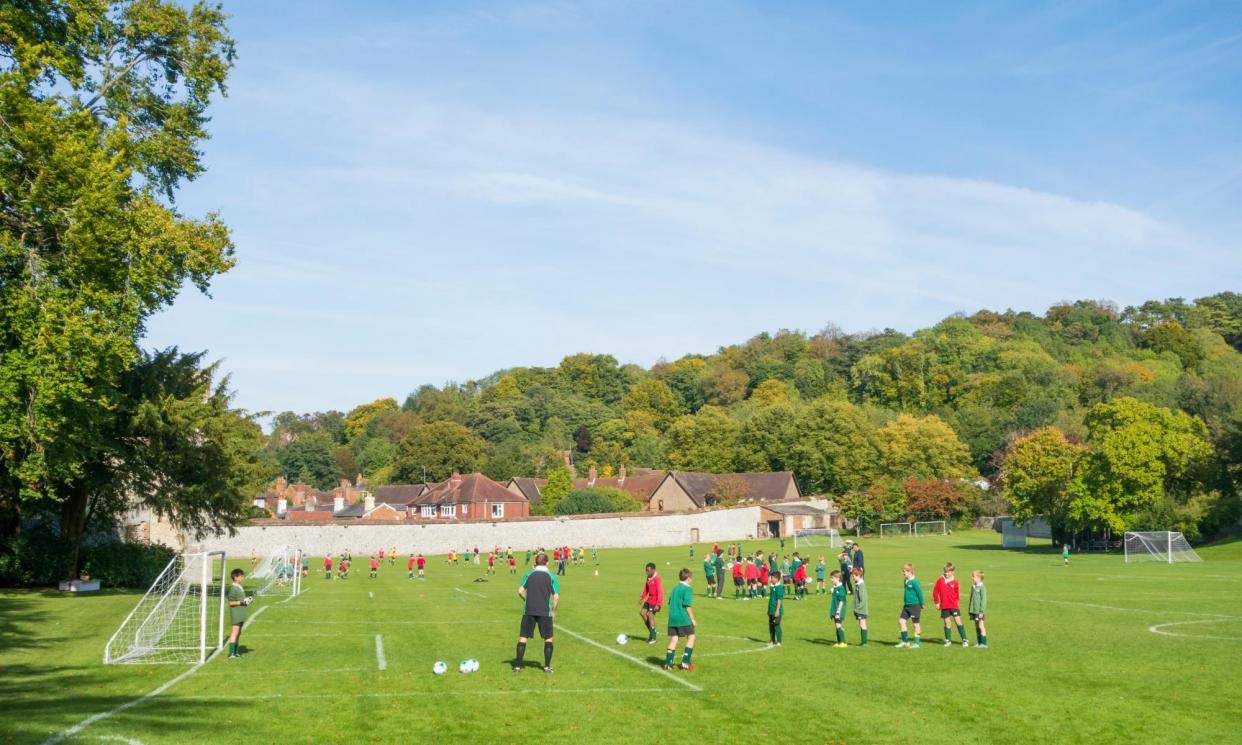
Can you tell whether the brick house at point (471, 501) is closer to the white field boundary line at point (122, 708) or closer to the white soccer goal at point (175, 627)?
the white soccer goal at point (175, 627)

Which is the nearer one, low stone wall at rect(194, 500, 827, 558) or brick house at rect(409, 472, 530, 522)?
low stone wall at rect(194, 500, 827, 558)

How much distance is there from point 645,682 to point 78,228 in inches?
744

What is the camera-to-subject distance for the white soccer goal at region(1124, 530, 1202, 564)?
51.2 m

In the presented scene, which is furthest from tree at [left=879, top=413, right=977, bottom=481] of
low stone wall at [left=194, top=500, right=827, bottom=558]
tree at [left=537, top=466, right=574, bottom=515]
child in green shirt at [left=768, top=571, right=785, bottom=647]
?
child in green shirt at [left=768, top=571, right=785, bottom=647]

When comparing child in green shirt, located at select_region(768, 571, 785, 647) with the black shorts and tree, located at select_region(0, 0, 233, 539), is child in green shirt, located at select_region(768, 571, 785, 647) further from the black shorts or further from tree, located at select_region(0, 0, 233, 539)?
tree, located at select_region(0, 0, 233, 539)

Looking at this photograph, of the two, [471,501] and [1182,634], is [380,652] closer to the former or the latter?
[1182,634]

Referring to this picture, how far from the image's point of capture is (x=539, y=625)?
1612cm

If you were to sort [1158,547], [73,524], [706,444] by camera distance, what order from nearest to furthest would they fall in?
1. [73,524]
2. [1158,547]
3. [706,444]

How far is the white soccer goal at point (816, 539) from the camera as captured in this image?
254ft

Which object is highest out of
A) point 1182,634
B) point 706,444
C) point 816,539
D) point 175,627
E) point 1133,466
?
point 706,444

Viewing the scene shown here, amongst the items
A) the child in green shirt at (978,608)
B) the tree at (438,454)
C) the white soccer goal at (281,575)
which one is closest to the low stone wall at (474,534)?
the white soccer goal at (281,575)

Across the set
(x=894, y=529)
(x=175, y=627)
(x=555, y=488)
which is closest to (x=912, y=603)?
(x=175, y=627)

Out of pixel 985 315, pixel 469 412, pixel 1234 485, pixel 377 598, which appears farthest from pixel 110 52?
pixel 985 315

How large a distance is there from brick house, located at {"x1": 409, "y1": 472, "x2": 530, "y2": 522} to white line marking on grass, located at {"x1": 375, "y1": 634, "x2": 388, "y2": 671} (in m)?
76.5
